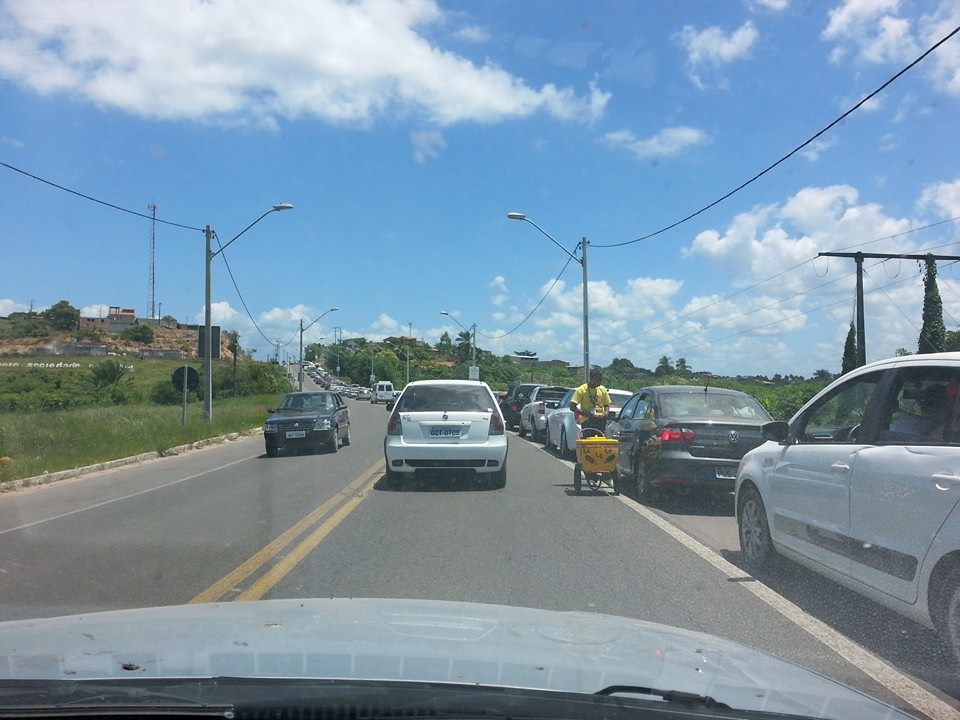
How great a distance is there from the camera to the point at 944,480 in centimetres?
462

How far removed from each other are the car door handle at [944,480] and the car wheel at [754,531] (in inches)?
101

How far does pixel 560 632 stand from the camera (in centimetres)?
398

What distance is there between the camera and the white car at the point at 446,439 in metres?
12.8

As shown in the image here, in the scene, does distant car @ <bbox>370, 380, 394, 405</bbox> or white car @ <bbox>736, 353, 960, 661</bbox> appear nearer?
white car @ <bbox>736, 353, 960, 661</bbox>

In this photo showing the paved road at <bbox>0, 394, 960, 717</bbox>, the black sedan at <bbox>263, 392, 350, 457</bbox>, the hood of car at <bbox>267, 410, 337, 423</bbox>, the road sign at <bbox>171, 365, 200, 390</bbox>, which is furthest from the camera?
the road sign at <bbox>171, 365, 200, 390</bbox>

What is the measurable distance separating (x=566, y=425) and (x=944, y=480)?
1373 cm

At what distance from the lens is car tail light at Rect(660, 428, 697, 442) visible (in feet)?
34.9

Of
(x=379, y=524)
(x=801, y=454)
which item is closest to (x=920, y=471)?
(x=801, y=454)

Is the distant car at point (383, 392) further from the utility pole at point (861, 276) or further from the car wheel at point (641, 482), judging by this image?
the car wheel at point (641, 482)

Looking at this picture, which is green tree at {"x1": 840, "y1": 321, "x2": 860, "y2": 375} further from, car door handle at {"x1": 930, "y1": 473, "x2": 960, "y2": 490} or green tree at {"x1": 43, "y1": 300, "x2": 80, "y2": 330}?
green tree at {"x1": 43, "y1": 300, "x2": 80, "y2": 330}

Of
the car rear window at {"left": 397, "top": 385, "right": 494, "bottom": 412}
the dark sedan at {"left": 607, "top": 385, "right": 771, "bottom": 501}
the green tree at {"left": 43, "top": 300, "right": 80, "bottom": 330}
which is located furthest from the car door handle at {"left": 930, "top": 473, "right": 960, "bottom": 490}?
the green tree at {"left": 43, "top": 300, "right": 80, "bottom": 330}

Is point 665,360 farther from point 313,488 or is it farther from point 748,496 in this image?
point 748,496

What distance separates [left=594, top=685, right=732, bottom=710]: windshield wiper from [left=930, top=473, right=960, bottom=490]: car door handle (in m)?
2.44

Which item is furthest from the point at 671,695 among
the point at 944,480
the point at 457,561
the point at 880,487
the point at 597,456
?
the point at 597,456
